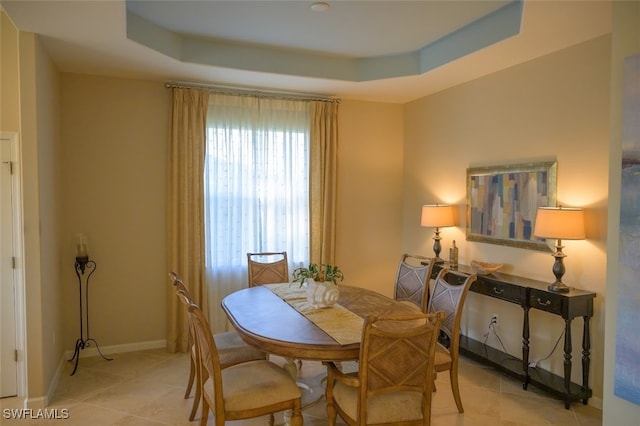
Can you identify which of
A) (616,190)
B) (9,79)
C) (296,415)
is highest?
(9,79)

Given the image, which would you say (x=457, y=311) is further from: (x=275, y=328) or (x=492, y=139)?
(x=492, y=139)

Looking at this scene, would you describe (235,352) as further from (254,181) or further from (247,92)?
(247,92)

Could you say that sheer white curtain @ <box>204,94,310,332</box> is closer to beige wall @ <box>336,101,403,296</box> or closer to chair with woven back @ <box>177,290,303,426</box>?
beige wall @ <box>336,101,403,296</box>

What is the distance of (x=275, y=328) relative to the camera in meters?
2.53

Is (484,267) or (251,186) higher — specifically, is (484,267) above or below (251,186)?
below

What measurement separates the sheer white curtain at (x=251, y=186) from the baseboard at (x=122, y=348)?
59cm

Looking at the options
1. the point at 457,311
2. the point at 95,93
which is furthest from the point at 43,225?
the point at 457,311

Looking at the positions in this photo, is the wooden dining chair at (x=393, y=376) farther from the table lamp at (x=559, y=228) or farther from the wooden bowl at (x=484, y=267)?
the wooden bowl at (x=484, y=267)

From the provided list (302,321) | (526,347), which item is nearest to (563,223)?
(526,347)

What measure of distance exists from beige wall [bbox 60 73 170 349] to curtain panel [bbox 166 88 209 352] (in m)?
0.15

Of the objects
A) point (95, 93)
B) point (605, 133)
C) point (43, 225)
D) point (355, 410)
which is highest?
point (95, 93)

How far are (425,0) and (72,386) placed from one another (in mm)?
4075

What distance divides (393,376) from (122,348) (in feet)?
10.4

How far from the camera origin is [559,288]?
3.18 meters
